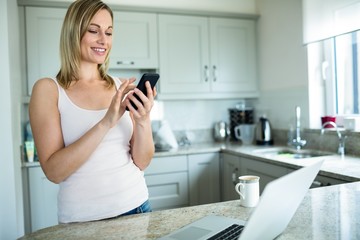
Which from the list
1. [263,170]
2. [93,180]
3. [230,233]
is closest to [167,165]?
[263,170]

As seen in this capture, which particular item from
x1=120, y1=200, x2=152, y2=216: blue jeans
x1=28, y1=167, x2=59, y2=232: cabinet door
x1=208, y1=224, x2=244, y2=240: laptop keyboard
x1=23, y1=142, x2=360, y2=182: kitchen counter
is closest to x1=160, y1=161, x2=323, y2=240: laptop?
x1=208, y1=224, x2=244, y2=240: laptop keyboard

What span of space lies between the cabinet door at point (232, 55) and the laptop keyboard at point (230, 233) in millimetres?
2222

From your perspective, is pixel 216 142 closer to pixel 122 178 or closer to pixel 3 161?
pixel 3 161

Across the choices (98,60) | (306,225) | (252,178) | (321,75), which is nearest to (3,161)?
(98,60)

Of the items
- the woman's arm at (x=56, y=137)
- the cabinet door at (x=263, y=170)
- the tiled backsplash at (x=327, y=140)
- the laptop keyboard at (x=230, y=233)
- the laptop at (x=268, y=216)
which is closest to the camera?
the laptop at (x=268, y=216)

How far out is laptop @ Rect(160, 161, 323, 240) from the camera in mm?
601

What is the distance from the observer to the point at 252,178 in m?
1.04

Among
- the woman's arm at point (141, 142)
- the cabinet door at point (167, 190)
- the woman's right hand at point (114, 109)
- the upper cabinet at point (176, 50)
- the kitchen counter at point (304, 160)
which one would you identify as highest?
the upper cabinet at point (176, 50)

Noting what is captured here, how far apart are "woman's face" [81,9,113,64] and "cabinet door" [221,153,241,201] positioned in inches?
62.9

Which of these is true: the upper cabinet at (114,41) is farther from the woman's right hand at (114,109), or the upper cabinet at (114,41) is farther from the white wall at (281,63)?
the woman's right hand at (114,109)

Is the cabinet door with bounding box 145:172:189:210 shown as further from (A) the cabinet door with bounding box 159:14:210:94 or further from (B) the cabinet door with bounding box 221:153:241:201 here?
(A) the cabinet door with bounding box 159:14:210:94

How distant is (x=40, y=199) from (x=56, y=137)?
61.8 inches

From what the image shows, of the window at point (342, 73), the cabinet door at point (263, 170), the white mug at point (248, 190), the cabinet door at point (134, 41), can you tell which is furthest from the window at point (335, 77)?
the white mug at point (248, 190)

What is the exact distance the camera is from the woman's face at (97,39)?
1123 millimetres
